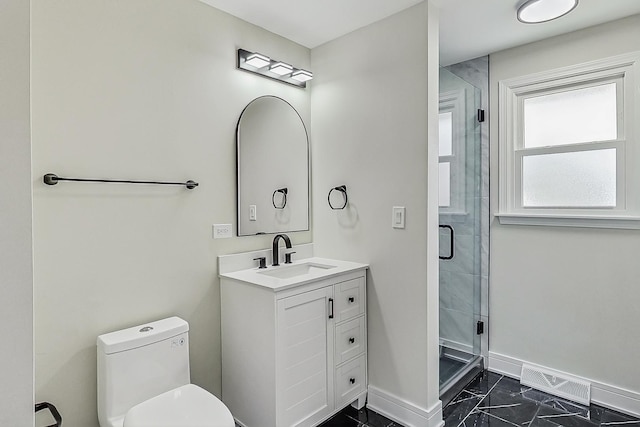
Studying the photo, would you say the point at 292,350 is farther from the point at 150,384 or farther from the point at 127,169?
the point at 127,169

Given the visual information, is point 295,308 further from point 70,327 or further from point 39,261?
point 39,261

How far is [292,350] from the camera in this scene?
6.41 feet

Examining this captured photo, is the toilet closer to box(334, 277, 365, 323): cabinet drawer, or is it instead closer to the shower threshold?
box(334, 277, 365, 323): cabinet drawer

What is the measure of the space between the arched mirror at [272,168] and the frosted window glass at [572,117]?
5.59ft

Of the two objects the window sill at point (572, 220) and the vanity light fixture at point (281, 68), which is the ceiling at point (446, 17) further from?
the window sill at point (572, 220)

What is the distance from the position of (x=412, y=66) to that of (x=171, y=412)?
2.19 m

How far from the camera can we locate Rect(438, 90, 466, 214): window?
2758 millimetres

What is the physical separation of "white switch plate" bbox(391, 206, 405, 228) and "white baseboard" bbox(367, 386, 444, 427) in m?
1.08

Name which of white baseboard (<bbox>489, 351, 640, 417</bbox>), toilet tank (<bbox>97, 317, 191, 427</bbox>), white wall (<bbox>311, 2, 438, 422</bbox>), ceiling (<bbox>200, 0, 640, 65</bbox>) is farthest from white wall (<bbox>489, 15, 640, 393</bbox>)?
toilet tank (<bbox>97, 317, 191, 427</bbox>)

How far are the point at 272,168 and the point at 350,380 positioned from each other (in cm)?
148

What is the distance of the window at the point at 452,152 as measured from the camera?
2.76 m

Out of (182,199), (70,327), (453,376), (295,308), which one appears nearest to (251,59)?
(182,199)

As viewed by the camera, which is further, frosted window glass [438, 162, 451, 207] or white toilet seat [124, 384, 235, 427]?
frosted window glass [438, 162, 451, 207]

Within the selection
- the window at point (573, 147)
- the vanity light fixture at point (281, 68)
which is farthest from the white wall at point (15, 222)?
the window at point (573, 147)
